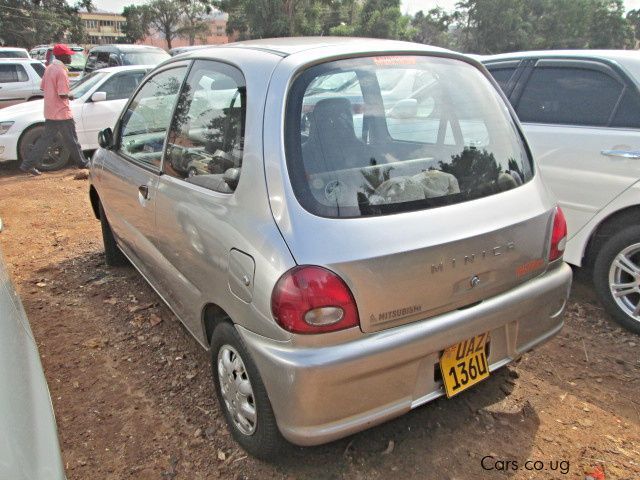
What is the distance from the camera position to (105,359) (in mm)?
3223

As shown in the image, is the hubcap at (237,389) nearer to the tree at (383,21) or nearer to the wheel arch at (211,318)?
the wheel arch at (211,318)

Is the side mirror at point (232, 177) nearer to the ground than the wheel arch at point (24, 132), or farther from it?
farther from it

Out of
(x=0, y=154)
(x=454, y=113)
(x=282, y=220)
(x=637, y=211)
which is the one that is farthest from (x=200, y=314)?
(x=0, y=154)

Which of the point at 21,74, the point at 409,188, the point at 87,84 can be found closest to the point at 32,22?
the point at 21,74

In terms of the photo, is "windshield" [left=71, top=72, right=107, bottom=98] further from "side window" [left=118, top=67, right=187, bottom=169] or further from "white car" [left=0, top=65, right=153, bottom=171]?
"side window" [left=118, top=67, right=187, bottom=169]

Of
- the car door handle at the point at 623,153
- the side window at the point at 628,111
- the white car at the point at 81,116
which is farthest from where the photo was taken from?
the white car at the point at 81,116

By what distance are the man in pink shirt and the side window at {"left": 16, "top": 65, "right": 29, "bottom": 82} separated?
401 centimetres

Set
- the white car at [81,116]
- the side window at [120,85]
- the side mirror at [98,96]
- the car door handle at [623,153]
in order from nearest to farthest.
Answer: the car door handle at [623,153], the side mirror at [98,96], the white car at [81,116], the side window at [120,85]

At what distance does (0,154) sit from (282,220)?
826 cm

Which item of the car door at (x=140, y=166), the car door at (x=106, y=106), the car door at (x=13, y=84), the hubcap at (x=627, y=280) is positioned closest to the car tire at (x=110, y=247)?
the car door at (x=140, y=166)

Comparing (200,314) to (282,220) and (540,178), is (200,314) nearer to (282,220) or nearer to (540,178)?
(282,220)

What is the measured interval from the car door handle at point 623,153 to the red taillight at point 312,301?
2420 millimetres

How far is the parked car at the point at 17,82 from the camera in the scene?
11.3 metres

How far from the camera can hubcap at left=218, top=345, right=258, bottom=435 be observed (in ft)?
7.35
